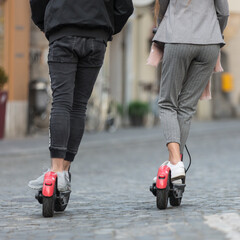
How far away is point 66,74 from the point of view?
5922mm

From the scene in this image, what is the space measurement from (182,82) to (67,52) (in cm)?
80

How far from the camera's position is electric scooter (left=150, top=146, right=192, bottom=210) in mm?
5891

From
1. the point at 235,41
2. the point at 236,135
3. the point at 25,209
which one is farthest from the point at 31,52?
the point at 25,209

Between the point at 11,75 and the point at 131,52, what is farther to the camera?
the point at 131,52

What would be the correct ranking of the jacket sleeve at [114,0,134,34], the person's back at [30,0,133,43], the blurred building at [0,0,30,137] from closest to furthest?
1. the person's back at [30,0,133,43]
2. the jacket sleeve at [114,0,134,34]
3. the blurred building at [0,0,30,137]

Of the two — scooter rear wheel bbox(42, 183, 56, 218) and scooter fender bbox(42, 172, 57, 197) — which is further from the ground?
scooter fender bbox(42, 172, 57, 197)

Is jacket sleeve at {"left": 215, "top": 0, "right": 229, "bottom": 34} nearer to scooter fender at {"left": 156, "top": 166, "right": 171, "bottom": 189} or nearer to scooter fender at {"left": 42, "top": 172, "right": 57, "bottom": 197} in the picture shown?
scooter fender at {"left": 156, "top": 166, "right": 171, "bottom": 189}

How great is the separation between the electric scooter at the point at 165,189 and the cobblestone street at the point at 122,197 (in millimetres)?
57

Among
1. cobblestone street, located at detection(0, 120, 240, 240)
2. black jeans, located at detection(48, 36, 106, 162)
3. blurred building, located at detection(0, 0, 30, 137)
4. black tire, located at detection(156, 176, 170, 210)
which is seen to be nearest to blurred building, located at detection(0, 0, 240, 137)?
blurred building, located at detection(0, 0, 30, 137)

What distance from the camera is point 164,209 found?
5.95 meters

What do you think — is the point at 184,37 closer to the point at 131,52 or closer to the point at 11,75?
the point at 11,75

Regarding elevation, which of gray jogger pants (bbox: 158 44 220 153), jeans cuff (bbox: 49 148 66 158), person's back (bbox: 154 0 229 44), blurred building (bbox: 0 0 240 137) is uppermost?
person's back (bbox: 154 0 229 44)

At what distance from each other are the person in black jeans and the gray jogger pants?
1.47ft

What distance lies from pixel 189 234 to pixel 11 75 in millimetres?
14040
